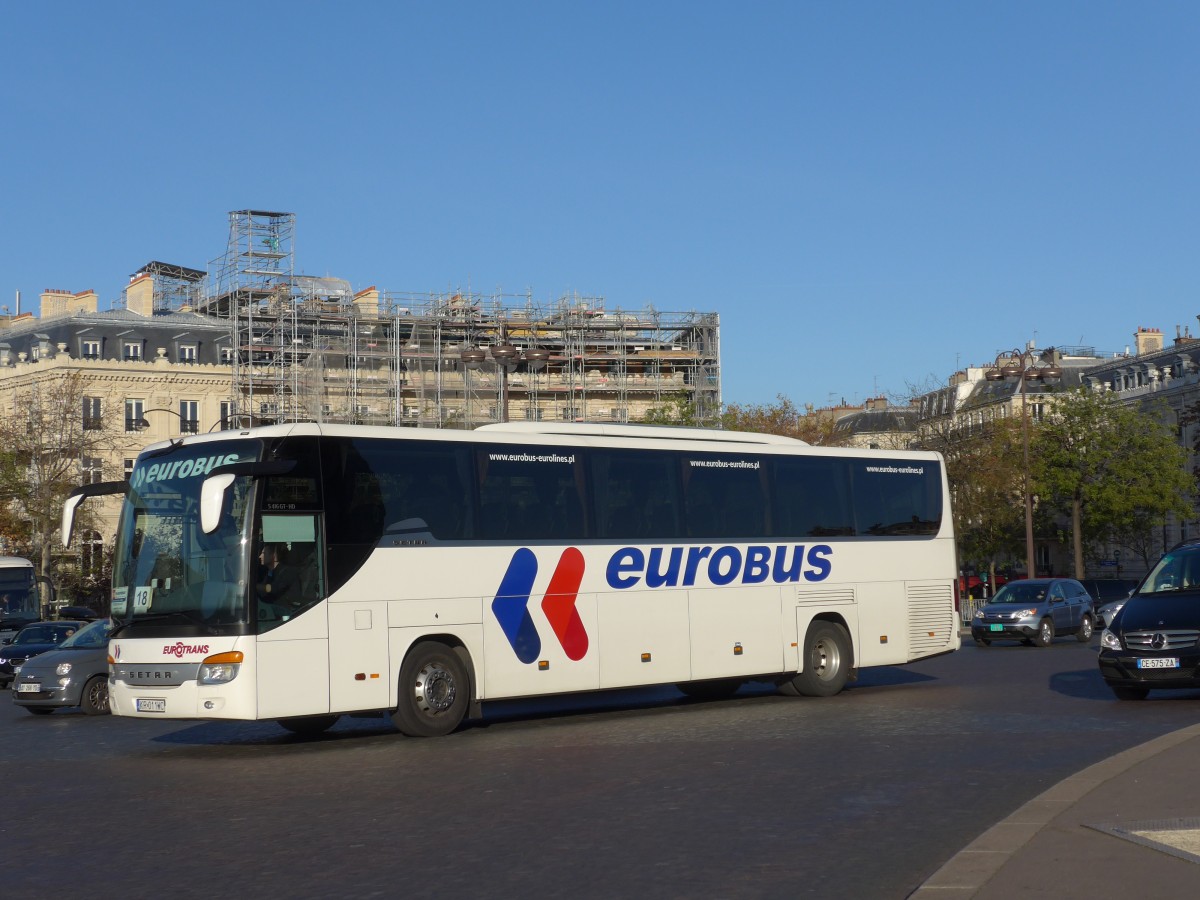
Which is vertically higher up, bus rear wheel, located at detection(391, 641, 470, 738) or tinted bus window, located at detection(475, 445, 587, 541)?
tinted bus window, located at detection(475, 445, 587, 541)

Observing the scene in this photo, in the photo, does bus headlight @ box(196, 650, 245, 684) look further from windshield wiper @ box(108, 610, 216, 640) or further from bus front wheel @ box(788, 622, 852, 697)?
Answer: bus front wheel @ box(788, 622, 852, 697)

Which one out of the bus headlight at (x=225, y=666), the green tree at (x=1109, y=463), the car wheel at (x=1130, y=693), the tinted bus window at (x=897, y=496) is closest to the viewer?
the bus headlight at (x=225, y=666)

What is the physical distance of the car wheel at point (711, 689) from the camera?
23.3 meters

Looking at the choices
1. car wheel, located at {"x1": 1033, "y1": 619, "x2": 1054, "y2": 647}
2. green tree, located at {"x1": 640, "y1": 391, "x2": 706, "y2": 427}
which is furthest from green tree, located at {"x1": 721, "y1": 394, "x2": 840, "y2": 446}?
car wheel, located at {"x1": 1033, "y1": 619, "x2": 1054, "y2": 647}

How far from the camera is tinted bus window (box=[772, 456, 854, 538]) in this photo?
21734 mm

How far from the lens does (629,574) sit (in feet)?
65.1

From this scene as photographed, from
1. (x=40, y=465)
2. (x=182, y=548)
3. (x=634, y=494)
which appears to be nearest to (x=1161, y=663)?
(x=634, y=494)

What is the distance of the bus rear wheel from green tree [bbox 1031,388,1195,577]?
5816 cm

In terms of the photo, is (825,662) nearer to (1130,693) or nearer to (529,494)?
(1130,693)

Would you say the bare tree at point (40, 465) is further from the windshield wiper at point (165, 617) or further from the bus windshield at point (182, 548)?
the windshield wiper at point (165, 617)

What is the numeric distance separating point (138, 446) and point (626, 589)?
234 feet

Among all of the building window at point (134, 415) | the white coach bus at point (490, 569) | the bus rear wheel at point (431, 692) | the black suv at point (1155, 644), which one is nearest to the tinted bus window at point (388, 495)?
the white coach bus at point (490, 569)

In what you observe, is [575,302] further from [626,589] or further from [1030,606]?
[626,589]

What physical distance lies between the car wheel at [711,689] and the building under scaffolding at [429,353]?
58.0 metres
